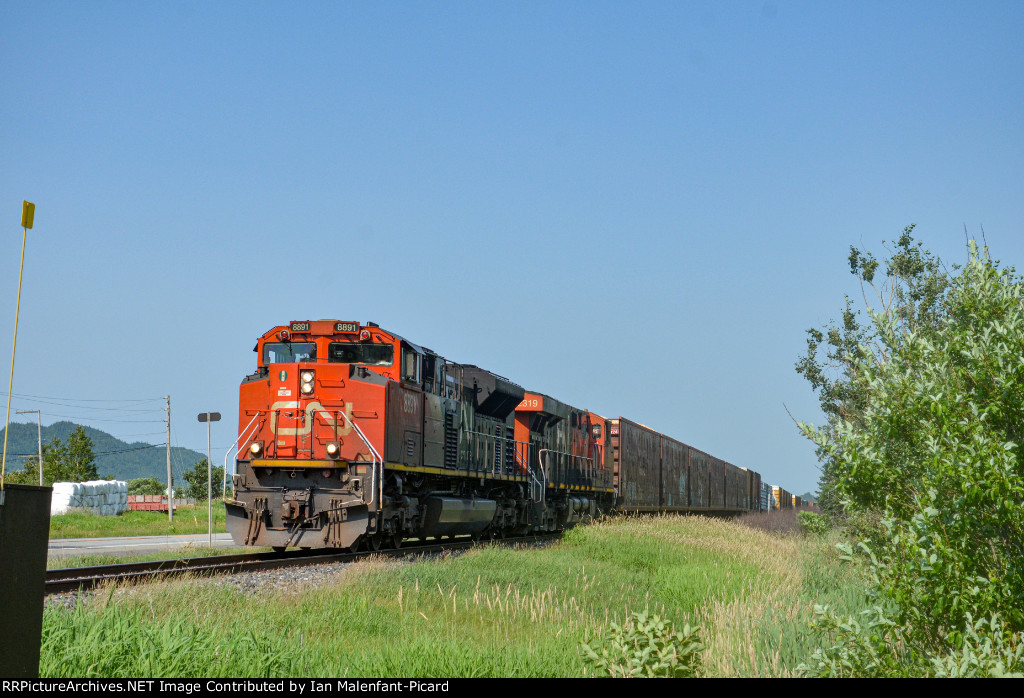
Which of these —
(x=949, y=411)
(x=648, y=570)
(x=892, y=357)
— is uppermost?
(x=892, y=357)

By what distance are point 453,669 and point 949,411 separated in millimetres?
4201

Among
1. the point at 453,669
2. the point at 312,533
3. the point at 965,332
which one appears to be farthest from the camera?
the point at 312,533

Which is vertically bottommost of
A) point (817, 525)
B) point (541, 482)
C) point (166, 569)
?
point (817, 525)

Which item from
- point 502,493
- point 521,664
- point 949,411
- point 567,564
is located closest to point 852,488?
point 949,411

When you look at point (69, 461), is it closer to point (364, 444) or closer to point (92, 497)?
point (92, 497)

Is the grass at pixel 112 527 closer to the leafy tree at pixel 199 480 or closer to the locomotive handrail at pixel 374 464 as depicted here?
the locomotive handrail at pixel 374 464

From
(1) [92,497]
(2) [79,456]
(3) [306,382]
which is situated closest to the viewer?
(3) [306,382]

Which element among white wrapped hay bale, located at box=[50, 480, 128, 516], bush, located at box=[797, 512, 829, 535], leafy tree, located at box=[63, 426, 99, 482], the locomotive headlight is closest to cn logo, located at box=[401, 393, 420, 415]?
the locomotive headlight

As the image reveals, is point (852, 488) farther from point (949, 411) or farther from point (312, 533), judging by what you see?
point (312, 533)

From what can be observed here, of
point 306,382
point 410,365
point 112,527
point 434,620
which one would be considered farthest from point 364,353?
point 112,527

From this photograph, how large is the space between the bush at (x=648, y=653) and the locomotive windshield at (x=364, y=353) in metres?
9.38

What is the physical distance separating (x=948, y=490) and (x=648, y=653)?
254cm

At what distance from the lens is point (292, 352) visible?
16.0 meters
